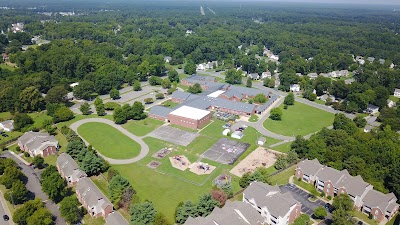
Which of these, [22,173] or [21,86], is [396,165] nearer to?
[22,173]

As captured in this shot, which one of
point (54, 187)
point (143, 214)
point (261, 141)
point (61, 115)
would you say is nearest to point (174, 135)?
point (261, 141)

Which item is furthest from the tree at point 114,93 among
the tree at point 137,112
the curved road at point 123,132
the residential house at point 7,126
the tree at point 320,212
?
the tree at point 320,212

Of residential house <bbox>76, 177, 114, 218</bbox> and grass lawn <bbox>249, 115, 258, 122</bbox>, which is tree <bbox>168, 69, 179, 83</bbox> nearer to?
grass lawn <bbox>249, 115, 258, 122</bbox>

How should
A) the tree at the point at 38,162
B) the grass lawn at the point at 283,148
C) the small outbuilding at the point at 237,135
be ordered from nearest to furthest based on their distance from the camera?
the tree at the point at 38,162
the grass lawn at the point at 283,148
the small outbuilding at the point at 237,135

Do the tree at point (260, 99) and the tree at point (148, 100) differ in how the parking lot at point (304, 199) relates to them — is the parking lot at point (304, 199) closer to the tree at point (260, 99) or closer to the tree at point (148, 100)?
the tree at point (260, 99)

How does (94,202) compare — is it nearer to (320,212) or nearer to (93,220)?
(93,220)

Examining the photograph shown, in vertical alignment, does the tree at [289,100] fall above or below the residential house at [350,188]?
below

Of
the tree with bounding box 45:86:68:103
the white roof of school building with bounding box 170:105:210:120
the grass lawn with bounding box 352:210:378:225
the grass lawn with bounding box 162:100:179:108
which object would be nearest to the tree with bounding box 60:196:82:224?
the white roof of school building with bounding box 170:105:210:120
